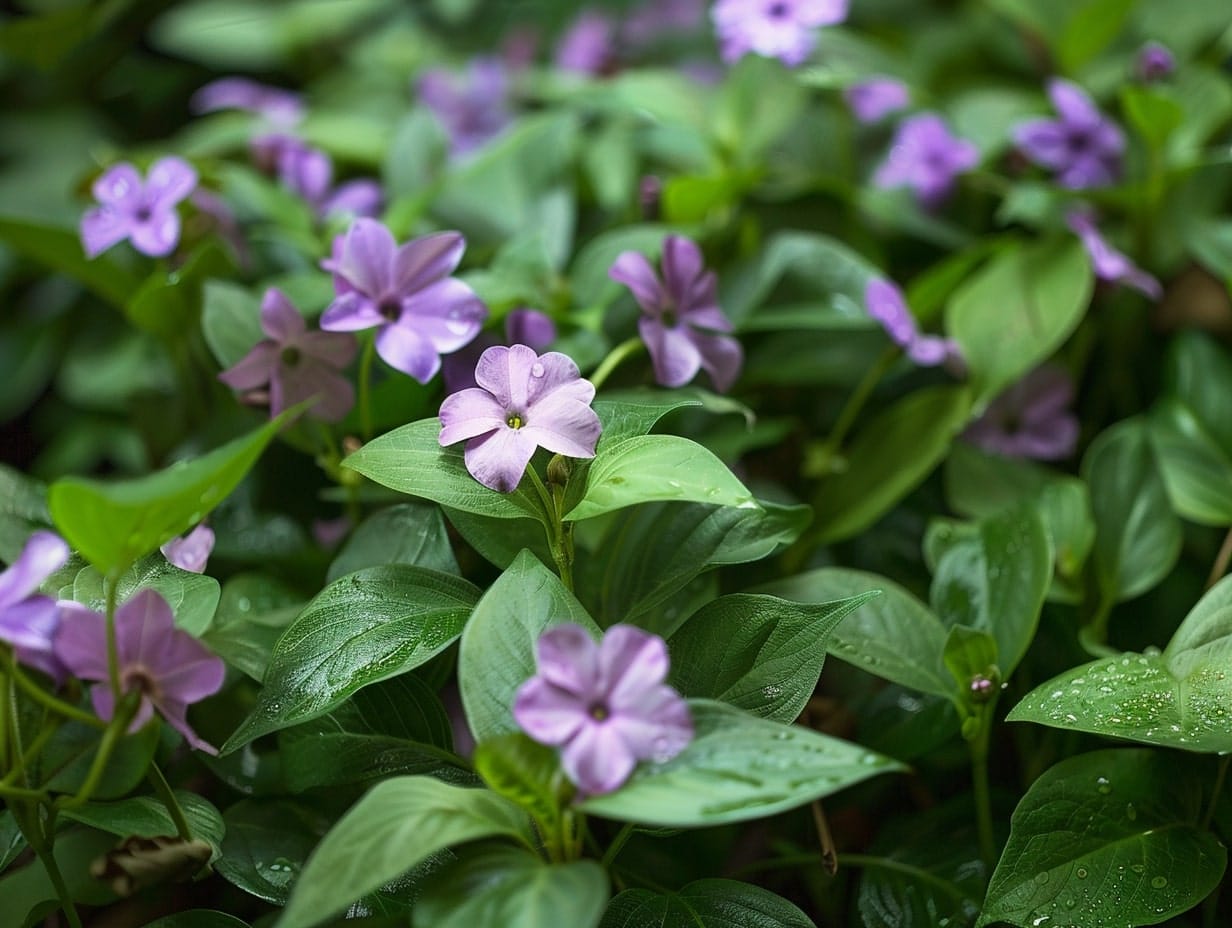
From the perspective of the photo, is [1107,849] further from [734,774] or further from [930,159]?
[930,159]

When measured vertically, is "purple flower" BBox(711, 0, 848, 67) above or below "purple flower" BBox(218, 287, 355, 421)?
above

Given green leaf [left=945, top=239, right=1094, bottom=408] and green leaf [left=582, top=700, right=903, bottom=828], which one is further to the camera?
green leaf [left=945, top=239, right=1094, bottom=408]

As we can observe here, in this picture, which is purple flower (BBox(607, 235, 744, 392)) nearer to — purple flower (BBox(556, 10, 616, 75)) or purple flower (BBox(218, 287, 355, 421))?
purple flower (BBox(218, 287, 355, 421))

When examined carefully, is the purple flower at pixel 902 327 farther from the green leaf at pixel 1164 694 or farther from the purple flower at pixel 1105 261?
the green leaf at pixel 1164 694

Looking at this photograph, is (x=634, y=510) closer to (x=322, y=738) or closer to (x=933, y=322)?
(x=322, y=738)

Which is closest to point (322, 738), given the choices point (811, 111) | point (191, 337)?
point (191, 337)

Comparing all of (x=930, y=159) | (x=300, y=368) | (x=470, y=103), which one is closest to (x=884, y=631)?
(x=300, y=368)

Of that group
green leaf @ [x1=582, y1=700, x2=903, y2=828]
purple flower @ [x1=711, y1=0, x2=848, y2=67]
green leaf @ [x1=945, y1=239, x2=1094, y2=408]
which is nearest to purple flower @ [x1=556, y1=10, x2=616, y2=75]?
purple flower @ [x1=711, y1=0, x2=848, y2=67]
